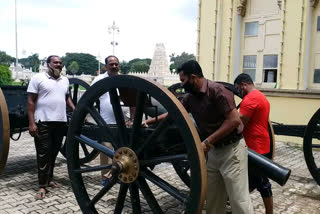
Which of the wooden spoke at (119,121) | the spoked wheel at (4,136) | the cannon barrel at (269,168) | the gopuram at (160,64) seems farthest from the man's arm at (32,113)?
the gopuram at (160,64)

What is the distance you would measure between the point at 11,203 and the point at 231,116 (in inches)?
116

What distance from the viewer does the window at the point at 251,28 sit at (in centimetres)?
1088

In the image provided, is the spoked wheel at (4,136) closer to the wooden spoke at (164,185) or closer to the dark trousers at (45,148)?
the dark trousers at (45,148)

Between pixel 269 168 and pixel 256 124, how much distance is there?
1007 millimetres

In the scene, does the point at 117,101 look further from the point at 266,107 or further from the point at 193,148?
the point at 266,107

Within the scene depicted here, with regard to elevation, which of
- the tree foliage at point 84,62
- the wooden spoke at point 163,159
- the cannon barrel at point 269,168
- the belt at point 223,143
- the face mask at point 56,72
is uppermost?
the tree foliage at point 84,62

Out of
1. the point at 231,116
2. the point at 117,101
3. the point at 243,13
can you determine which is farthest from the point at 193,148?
the point at 243,13

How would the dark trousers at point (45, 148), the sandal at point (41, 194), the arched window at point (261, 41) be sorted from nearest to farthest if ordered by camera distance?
the sandal at point (41, 194) < the dark trousers at point (45, 148) < the arched window at point (261, 41)

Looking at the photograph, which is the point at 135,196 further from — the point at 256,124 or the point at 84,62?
the point at 84,62

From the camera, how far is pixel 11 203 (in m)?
4.14

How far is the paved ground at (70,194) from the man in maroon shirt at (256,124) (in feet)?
2.08

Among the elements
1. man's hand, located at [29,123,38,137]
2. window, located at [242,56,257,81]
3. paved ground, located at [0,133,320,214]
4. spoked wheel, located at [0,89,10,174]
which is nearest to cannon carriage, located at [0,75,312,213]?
spoked wheel, located at [0,89,10,174]

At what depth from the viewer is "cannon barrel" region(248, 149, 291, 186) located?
270 cm

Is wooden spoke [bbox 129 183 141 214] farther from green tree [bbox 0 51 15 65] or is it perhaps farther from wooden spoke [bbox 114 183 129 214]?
green tree [bbox 0 51 15 65]
